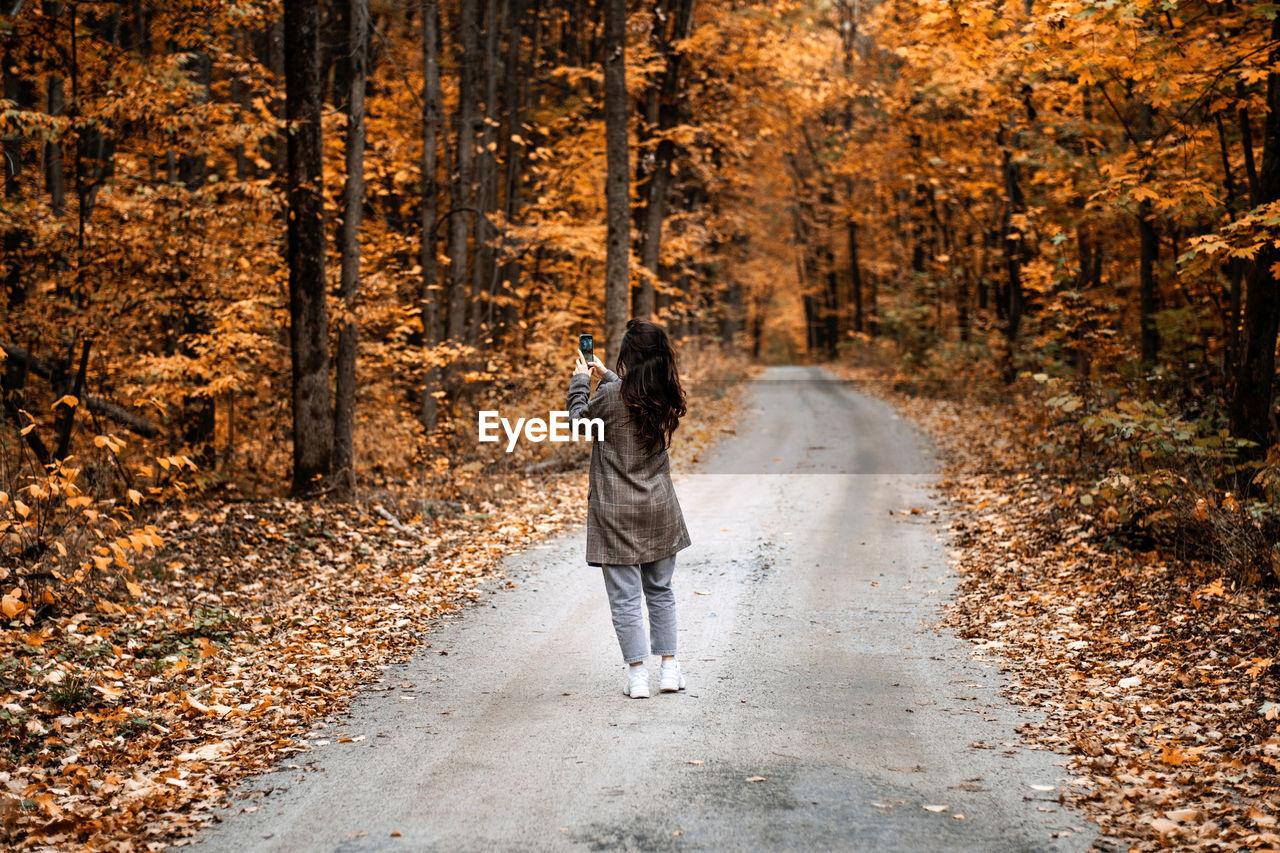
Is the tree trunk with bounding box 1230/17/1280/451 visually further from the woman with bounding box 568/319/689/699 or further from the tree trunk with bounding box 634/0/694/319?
the tree trunk with bounding box 634/0/694/319

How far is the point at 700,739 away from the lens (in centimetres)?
524

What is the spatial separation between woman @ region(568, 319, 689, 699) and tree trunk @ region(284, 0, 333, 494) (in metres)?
6.89

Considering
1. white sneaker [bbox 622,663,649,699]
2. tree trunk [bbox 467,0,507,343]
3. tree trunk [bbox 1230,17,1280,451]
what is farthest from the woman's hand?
tree trunk [bbox 467,0,507,343]

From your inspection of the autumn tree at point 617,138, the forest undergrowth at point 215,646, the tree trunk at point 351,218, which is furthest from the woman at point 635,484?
the autumn tree at point 617,138

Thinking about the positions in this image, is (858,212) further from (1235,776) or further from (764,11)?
(1235,776)

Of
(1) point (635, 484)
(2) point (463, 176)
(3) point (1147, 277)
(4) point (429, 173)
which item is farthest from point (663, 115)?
(1) point (635, 484)

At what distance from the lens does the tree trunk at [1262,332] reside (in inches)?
359

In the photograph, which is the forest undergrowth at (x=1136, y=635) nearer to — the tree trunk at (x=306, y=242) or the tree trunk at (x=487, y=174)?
the tree trunk at (x=306, y=242)

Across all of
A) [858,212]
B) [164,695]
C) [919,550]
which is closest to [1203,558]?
[919,550]

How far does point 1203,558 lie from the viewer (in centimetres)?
843

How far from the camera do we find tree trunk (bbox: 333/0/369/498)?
43.2ft

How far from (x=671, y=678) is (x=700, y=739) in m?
0.84

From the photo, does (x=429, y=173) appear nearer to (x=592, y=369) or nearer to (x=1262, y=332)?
(x=592, y=369)

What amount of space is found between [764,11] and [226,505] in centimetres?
1526
